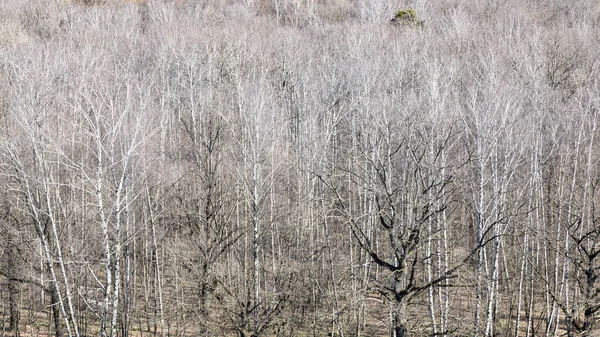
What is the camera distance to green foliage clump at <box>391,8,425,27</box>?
→ 44.3m

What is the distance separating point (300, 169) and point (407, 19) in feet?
107

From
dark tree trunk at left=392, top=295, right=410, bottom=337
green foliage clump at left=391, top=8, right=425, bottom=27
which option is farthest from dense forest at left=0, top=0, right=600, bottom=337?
green foliage clump at left=391, top=8, right=425, bottom=27

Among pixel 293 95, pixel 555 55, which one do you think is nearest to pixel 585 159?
pixel 555 55

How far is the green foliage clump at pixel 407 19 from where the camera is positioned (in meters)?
44.3

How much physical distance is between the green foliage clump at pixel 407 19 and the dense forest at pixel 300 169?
201 mm

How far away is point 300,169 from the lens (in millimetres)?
15867

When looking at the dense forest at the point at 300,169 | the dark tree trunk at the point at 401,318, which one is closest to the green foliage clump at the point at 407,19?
the dense forest at the point at 300,169

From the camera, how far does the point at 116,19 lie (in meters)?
50.4

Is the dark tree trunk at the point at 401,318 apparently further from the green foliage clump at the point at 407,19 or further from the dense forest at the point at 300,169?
the green foliage clump at the point at 407,19

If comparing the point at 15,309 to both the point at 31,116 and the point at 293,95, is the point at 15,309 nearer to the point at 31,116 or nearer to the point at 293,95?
the point at 31,116

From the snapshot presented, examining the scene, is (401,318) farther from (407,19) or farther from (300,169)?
(407,19)

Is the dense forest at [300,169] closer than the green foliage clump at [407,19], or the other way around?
the dense forest at [300,169]

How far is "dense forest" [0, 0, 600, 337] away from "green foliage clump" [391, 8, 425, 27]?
0.20m

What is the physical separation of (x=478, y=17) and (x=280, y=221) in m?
28.8
